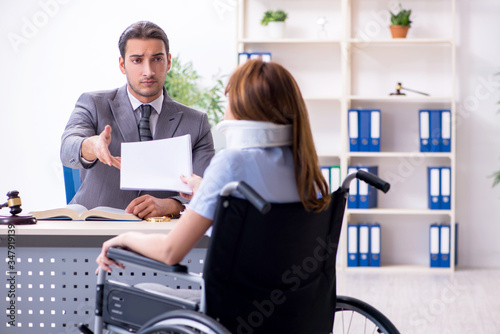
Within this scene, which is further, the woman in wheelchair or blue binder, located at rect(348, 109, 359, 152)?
blue binder, located at rect(348, 109, 359, 152)

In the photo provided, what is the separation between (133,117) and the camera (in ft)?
9.09

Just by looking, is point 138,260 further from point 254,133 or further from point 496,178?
point 496,178

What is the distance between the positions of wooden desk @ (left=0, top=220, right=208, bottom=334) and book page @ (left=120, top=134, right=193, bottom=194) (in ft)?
0.50

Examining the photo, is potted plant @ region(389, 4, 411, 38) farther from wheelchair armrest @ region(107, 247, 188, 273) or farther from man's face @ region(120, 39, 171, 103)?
wheelchair armrest @ region(107, 247, 188, 273)

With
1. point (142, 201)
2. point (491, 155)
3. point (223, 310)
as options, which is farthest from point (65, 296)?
point (491, 155)

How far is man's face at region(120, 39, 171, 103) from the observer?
269 cm

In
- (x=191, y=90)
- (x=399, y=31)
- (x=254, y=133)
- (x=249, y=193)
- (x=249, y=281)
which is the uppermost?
(x=399, y=31)

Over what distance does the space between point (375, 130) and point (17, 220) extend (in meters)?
3.22

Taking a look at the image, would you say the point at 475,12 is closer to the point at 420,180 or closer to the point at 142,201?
the point at 420,180

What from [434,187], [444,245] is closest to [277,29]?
[434,187]

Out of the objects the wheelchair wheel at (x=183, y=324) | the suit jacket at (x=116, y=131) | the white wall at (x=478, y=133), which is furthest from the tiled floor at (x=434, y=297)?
the wheelchair wheel at (x=183, y=324)

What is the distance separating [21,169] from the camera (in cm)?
534

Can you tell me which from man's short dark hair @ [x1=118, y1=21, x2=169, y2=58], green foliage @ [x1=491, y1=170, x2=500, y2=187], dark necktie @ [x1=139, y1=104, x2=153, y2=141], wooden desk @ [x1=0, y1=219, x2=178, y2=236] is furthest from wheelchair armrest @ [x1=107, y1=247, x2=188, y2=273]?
green foliage @ [x1=491, y1=170, x2=500, y2=187]

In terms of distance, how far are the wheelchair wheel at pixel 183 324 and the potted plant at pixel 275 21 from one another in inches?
146
